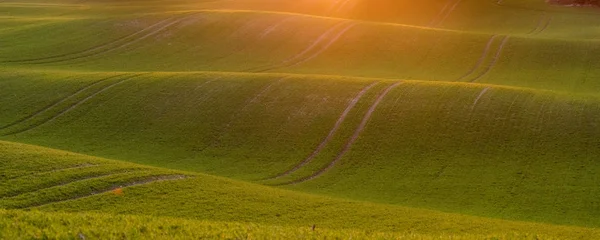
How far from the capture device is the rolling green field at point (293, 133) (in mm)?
23062

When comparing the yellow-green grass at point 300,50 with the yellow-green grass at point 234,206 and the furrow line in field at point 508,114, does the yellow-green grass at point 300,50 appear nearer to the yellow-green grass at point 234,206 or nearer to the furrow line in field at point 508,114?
the furrow line in field at point 508,114

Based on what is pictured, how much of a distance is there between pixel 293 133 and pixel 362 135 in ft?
16.7

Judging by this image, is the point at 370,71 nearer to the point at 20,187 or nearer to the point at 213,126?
the point at 213,126

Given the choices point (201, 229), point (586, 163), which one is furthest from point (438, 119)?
A: point (201, 229)

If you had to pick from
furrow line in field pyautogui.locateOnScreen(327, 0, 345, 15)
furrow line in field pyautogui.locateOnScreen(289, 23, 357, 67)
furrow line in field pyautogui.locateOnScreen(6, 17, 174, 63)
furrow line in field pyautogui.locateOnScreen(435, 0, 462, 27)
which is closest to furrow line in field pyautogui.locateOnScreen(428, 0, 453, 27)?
furrow line in field pyautogui.locateOnScreen(435, 0, 462, 27)

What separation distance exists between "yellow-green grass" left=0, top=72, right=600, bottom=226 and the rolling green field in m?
0.15

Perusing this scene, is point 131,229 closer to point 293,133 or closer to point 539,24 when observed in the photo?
point 293,133

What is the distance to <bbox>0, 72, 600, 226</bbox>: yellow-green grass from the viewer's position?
29.4 meters

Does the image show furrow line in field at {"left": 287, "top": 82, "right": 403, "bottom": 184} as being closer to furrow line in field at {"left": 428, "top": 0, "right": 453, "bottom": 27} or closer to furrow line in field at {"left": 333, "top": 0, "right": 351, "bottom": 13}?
furrow line in field at {"left": 428, "top": 0, "right": 453, "bottom": 27}

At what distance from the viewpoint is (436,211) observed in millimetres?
26094

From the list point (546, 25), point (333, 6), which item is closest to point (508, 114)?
point (546, 25)

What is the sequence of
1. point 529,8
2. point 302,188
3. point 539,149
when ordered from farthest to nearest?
1. point 529,8
2. point 539,149
3. point 302,188

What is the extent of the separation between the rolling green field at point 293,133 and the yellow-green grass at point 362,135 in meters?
0.15

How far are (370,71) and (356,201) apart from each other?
31.3 meters
